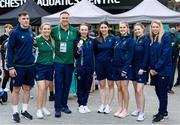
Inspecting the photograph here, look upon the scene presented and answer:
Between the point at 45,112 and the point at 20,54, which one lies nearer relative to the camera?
the point at 20,54

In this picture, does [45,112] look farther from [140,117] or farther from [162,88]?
[162,88]

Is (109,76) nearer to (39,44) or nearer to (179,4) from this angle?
(39,44)

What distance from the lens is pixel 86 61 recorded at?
8781 mm

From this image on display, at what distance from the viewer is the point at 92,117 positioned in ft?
27.5

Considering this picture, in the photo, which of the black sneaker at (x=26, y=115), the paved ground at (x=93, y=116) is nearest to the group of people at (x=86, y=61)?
the black sneaker at (x=26, y=115)

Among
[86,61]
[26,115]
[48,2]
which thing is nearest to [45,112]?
[26,115]

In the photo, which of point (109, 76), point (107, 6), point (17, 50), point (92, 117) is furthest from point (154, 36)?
point (107, 6)

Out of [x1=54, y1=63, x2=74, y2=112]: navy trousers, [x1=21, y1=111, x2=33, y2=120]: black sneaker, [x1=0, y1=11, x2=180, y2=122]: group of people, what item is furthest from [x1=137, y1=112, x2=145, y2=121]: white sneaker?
[x1=21, y1=111, x2=33, y2=120]: black sneaker

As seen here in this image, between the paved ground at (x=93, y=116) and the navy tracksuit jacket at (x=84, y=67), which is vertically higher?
the navy tracksuit jacket at (x=84, y=67)

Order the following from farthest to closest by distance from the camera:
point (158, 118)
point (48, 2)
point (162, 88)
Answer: point (48, 2)
point (158, 118)
point (162, 88)

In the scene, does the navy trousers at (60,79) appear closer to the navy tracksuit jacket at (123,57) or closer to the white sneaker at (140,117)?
the navy tracksuit jacket at (123,57)

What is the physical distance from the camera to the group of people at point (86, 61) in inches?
309

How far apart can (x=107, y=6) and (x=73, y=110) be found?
1549cm

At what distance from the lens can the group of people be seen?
309 inches
